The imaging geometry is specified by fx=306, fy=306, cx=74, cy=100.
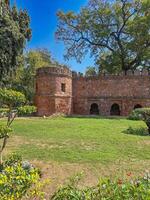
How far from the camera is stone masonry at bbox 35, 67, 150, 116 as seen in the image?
25281 mm

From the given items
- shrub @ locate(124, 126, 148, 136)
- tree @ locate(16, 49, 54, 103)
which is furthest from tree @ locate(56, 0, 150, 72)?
shrub @ locate(124, 126, 148, 136)

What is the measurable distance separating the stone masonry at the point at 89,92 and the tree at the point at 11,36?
3.36m

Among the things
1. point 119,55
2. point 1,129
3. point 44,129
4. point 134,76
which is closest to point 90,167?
point 1,129

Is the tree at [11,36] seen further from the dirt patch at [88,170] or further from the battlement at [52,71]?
the dirt patch at [88,170]

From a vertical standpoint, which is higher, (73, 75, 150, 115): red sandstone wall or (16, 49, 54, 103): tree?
(16, 49, 54, 103): tree

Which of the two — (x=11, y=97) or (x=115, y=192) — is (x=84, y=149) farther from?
(x=115, y=192)

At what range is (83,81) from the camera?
28172mm

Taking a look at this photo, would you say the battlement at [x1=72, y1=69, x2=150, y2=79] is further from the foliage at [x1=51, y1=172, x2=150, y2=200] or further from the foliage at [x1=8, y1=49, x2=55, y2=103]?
the foliage at [x1=51, y1=172, x2=150, y2=200]

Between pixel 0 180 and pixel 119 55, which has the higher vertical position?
pixel 119 55

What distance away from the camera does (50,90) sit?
2520 cm

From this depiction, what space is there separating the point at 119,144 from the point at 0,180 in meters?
7.41

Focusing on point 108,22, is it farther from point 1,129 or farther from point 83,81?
point 1,129

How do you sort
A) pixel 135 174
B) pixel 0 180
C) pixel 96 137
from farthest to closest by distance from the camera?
pixel 96 137
pixel 135 174
pixel 0 180

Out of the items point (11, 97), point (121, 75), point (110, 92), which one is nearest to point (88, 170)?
point (11, 97)
